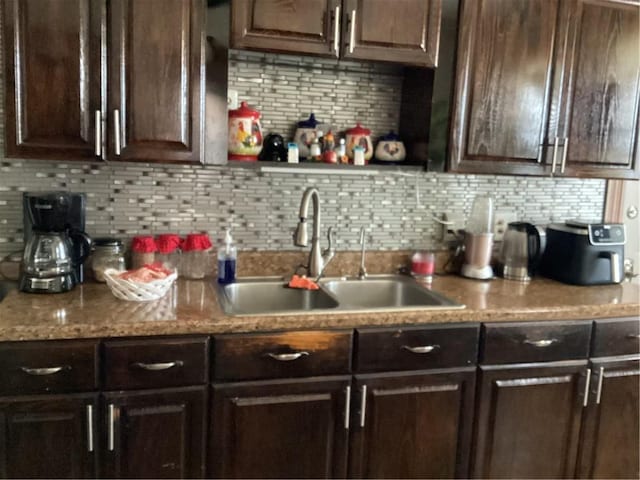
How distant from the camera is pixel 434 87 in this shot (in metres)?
2.07

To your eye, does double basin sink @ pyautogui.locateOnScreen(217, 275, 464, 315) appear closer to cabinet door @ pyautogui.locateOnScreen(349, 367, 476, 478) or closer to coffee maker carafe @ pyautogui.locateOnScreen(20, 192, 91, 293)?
cabinet door @ pyautogui.locateOnScreen(349, 367, 476, 478)

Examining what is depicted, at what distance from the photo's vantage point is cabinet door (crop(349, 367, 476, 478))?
1788mm

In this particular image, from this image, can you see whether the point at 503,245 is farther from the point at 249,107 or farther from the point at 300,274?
the point at 249,107

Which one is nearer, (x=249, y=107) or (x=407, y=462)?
(x=407, y=462)

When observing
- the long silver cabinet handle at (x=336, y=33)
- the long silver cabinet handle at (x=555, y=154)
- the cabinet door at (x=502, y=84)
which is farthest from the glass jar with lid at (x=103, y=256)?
the long silver cabinet handle at (x=555, y=154)

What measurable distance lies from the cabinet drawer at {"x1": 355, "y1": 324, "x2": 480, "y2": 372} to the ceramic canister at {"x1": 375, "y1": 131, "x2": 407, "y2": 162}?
76 centimetres

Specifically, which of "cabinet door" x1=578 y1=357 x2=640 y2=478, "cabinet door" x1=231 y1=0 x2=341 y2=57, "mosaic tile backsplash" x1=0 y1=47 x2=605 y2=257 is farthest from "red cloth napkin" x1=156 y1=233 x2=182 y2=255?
"cabinet door" x1=578 y1=357 x2=640 y2=478

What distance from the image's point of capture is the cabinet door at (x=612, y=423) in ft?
6.62

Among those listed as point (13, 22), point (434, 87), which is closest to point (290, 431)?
point (434, 87)

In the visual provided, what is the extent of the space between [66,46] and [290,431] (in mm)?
1389

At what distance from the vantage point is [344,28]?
188cm

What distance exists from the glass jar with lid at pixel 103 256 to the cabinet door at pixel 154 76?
36 cm

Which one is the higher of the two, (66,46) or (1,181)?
(66,46)

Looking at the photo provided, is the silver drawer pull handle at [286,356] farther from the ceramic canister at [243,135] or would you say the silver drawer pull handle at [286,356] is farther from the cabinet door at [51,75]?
the cabinet door at [51,75]
